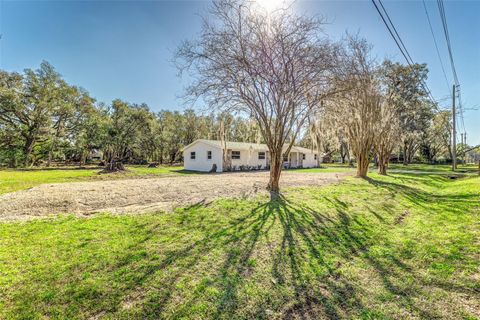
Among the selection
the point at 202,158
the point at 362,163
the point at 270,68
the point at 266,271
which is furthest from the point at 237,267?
the point at 202,158

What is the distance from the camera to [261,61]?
→ 24.0 feet

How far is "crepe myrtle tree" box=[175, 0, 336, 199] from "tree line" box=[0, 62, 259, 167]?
6.88 m

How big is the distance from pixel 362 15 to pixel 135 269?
28.4 feet

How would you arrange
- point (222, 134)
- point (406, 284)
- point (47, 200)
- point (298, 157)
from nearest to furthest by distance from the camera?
point (406, 284)
point (47, 200)
point (222, 134)
point (298, 157)

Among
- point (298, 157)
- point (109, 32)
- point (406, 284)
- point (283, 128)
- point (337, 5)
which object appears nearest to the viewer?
point (406, 284)

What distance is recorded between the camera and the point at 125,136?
94.5 feet

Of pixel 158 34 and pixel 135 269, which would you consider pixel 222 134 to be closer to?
pixel 158 34

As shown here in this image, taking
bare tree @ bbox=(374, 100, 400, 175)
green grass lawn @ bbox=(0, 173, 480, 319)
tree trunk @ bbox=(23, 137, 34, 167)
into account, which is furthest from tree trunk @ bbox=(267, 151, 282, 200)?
tree trunk @ bbox=(23, 137, 34, 167)

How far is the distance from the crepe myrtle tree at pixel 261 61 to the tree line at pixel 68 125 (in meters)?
6.88

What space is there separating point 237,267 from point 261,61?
6.21 metres

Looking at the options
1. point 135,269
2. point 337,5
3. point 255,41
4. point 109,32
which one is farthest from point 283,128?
point 109,32

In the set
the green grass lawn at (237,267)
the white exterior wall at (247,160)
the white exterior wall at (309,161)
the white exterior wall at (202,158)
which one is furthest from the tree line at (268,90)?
the white exterior wall at (309,161)

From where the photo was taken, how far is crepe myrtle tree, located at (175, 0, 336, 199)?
280 inches

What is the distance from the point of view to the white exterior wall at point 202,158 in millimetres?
19691
